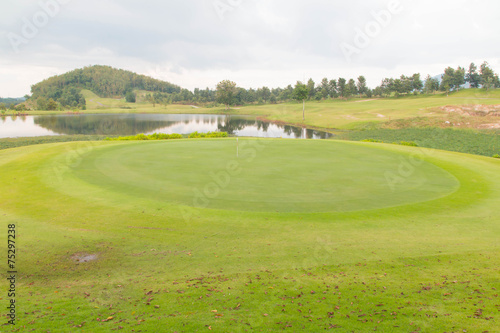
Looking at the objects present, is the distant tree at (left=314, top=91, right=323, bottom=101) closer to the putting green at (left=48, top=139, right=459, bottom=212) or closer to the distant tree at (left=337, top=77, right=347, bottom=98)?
the distant tree at (left=337, top=77, right=347, bottom=98)

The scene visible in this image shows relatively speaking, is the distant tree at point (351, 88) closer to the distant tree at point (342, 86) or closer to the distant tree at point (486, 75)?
the distant tree at point (342, 86)

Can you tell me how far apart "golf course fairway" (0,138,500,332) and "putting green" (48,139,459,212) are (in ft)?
0.33

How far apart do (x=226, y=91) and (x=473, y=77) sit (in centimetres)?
9725

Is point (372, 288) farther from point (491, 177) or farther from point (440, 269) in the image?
point (491, 177)

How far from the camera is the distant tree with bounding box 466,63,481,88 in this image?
114775mm

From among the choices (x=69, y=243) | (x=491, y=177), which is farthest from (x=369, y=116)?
(x=69, y=243)

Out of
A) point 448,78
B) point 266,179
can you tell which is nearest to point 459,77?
point 448,78

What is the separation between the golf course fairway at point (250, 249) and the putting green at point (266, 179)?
10 cm

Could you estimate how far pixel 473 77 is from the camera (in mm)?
115438

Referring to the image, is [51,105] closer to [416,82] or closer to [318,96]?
[318,96]

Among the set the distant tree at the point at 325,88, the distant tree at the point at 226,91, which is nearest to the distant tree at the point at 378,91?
the distant tree at the point at 325,88

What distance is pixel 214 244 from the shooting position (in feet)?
27.5

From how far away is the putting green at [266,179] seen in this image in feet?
37.6

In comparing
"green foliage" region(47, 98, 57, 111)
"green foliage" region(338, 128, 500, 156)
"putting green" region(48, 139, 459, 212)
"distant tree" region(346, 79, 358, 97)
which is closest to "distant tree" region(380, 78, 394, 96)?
"distant tree" region(346, 79, 358, 97)
